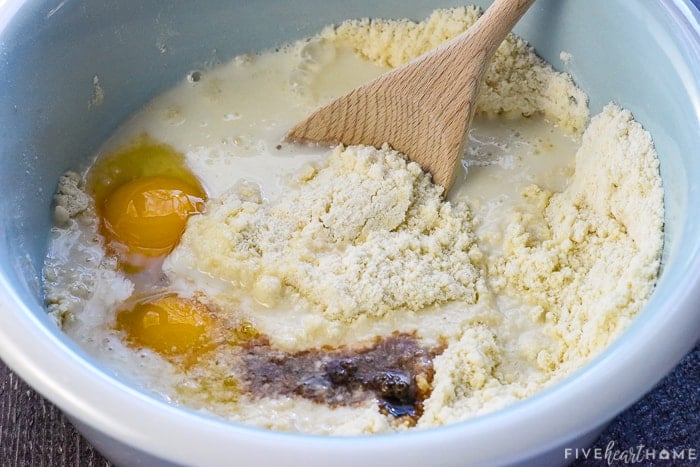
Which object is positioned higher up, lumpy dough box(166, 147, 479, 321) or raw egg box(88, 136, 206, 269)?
lumpy dough box(166, 147, 479, 321)

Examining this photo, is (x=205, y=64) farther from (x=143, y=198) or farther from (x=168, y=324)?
(x=168, y=324)

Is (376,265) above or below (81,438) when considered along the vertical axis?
above

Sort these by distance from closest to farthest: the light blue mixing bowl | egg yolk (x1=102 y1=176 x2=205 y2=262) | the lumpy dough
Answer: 1. the light blue mixing bowl
2. the lumpy dough
3. egg yolk (x1=102 y1=176 x2=205 y2=262)

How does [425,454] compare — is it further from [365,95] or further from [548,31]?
[548,31]

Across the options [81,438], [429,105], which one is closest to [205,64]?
[429,105]

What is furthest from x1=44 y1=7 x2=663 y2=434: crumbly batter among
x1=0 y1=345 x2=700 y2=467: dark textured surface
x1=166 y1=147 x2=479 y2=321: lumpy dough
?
x1=0 y1=345 x2=700 y2=467: dark textured surface

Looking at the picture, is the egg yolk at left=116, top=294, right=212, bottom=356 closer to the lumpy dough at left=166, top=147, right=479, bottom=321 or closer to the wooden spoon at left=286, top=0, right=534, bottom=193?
the lumpy dough at left=166, top=147, right=479, bottom=321

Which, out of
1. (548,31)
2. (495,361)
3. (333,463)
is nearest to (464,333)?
(495,361)
